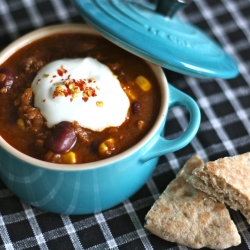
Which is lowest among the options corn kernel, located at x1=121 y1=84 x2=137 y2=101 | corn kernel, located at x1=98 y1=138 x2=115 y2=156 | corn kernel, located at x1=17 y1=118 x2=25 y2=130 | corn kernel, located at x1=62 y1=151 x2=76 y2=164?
corn kernel, located at x1=62 y1=151 x2=76 y2=164

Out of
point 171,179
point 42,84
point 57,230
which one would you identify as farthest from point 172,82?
point 57,230

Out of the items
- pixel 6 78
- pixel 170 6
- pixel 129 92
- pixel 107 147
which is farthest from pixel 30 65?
pixel 170 6

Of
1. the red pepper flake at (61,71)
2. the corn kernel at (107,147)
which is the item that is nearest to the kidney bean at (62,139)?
the corn kernel at (107,147)

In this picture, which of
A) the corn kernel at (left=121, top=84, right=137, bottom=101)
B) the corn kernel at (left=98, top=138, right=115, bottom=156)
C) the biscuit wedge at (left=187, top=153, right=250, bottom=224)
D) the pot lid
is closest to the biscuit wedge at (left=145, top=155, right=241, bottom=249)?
the biscuit wedge at (left=187, top=153, right=250, bottom=224)

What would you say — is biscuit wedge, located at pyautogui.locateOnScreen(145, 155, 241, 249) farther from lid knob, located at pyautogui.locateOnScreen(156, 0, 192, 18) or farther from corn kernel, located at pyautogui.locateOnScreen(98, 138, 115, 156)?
lid knob, located at pyautogui.locateOnScreen(156, 0, 192, 18)

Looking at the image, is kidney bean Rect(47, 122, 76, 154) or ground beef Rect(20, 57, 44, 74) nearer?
kidney bean Rect(47, 122, 76, 154)

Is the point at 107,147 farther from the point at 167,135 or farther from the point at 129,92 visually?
the point at 167,135
